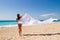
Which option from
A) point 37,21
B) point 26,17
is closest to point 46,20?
point 37,21

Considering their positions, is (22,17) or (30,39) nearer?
(30,39)

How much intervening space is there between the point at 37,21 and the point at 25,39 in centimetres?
218

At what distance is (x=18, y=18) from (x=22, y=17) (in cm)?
28

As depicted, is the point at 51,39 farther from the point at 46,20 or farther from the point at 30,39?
the point at 46,20

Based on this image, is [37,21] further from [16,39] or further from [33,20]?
[16,39]

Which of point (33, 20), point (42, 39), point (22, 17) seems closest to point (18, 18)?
point (22, 17)

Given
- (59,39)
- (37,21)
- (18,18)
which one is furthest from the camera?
(37,21)

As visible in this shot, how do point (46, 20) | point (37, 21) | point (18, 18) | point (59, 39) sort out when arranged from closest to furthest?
point (59, 39) < point (18, 18) < point (37, 21) < point (46, 20)

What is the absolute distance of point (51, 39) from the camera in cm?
790

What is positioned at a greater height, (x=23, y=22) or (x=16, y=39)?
(x=23, y=22)

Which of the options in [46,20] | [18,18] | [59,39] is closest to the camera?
[59,39]

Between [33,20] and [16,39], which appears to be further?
[33,20]

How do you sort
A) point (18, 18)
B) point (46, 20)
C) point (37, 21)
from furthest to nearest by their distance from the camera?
point (46, 20) < point (37, 21) < point (18, 18)

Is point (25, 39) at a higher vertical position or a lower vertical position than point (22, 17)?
lower
